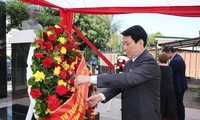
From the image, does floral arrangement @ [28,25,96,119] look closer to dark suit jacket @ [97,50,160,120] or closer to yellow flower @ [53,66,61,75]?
yellow flower @ [53,66,61,75]

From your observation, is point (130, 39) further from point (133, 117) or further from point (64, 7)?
point (64, 7)

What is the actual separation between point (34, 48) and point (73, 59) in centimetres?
39

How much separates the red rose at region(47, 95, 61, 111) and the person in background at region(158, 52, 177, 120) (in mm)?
2653

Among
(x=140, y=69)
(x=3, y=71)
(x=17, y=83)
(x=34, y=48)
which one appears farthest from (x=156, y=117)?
(x=3, y=71)

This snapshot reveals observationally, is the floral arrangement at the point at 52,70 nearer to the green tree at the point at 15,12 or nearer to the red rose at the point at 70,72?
the red rose at the point at 70,72

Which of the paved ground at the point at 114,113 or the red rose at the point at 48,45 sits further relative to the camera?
the paved ground at the point at 114,113

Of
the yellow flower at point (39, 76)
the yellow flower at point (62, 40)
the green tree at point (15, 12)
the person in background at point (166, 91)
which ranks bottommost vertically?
the person in background at point (166, 91)

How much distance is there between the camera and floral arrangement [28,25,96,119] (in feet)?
7.06

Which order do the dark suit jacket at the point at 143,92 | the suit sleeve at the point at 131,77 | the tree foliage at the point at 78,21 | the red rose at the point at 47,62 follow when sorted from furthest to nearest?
the tree foliage at the point at 78,21 < the red rose at the point at 47,62 < the dark suit jacket at the point at 143,92 < the suit sleeve at the point at 131,77

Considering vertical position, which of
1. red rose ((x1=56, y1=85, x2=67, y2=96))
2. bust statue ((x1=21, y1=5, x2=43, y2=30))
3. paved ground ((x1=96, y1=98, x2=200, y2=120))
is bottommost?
paved ground ((x1=96, y1=98, x2=200, y2=120))

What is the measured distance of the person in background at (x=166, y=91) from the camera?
14.3ft

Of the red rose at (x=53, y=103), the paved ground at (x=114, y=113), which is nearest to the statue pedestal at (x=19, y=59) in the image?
the red rose at (x=53, y=103)

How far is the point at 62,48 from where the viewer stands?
2416mm

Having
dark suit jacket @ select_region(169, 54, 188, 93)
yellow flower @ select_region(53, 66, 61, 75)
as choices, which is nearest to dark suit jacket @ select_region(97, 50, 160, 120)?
yellow flower @ select_region(53, 66, 61, 75)
